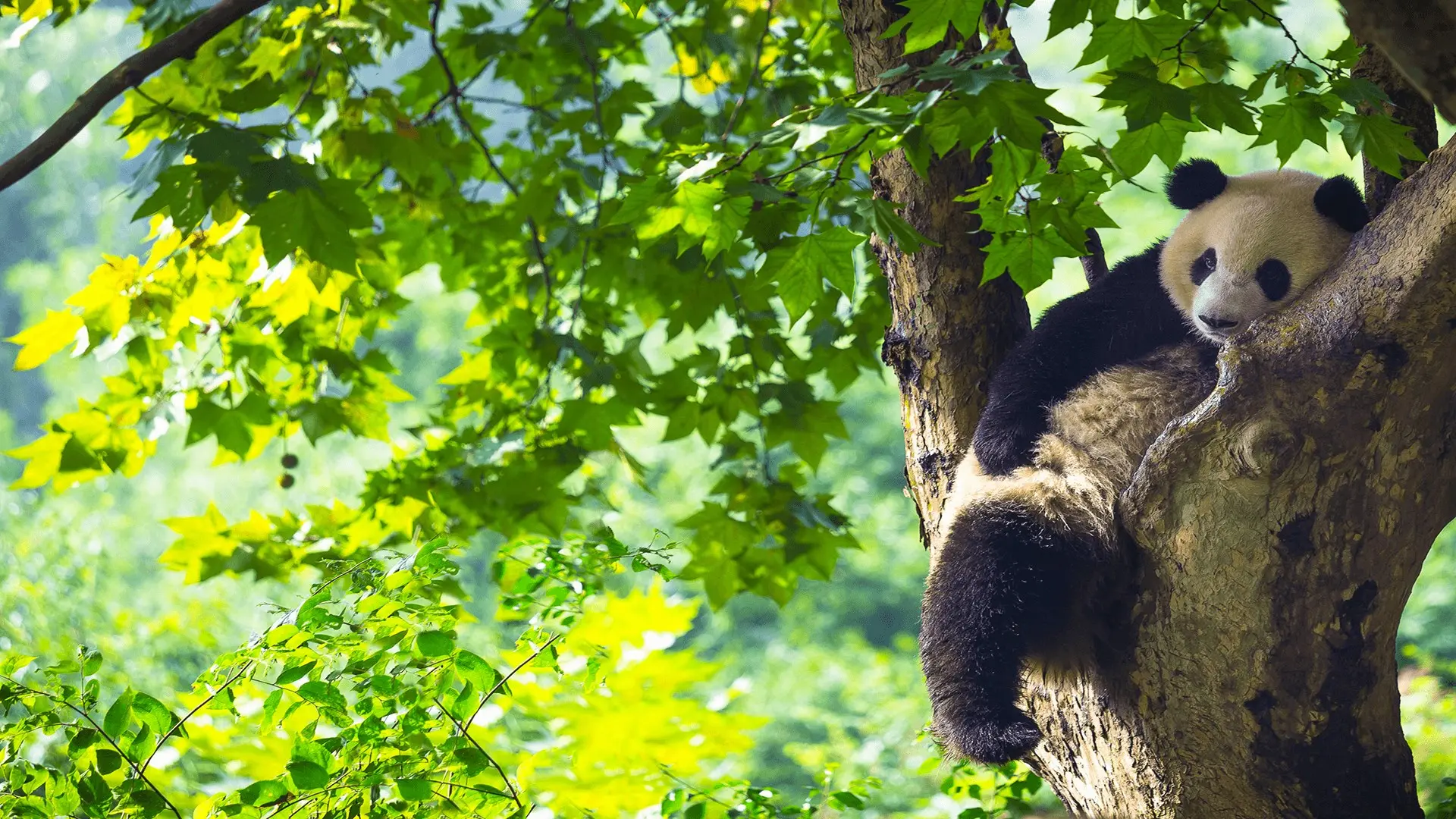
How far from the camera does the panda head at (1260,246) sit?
1.79 m

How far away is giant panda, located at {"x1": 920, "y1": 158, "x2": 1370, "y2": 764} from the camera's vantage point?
5.63ft

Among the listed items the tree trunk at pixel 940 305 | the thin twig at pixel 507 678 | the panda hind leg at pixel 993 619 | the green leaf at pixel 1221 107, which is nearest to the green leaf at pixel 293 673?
the thin twig at pixel 507 678

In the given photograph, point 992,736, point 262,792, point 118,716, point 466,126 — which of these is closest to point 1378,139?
point 992,736

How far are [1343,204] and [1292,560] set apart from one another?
647 millimetres

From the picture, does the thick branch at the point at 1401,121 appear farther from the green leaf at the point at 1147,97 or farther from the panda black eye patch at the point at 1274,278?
the green leaf at the point at 1147,97

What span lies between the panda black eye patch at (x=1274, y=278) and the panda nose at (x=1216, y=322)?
0.31 feet

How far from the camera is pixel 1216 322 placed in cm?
179

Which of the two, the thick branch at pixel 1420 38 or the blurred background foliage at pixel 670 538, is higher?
the blurred background foliage at pixel 670 538

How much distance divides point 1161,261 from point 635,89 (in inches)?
70.1

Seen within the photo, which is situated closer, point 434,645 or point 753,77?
point 434,645

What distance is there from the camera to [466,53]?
3.29 m

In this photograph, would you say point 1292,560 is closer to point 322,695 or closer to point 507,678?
point 507,678

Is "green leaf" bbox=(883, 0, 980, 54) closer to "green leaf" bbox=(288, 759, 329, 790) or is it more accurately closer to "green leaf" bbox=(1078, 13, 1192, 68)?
"green leaf" bbox=(1078, 13, 1192, 68)

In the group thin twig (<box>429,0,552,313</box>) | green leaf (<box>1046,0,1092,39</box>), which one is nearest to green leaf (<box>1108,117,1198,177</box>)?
green leaf (<box>1046,0,1092,39</box>)
